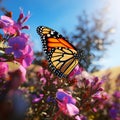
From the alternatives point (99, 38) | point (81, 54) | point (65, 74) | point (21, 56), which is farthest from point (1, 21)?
point (99, 38)

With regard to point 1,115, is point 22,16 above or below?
above

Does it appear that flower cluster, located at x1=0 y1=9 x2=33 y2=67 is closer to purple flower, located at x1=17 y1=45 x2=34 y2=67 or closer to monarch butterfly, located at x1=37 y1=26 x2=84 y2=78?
purple flower, located at x1=17 y1=45 x2=34 y2=67

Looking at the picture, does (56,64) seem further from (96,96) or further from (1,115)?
(1,115)

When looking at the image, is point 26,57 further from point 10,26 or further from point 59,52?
point 59,52

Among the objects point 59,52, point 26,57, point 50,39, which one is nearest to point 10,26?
point 26,57

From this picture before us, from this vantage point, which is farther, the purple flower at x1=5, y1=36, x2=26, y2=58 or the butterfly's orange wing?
the butterfly's orange wing

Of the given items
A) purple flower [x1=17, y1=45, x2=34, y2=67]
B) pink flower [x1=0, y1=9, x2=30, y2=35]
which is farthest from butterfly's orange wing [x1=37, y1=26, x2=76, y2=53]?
purple flower [x1=17, y1=45, x2=34, y2=67]
